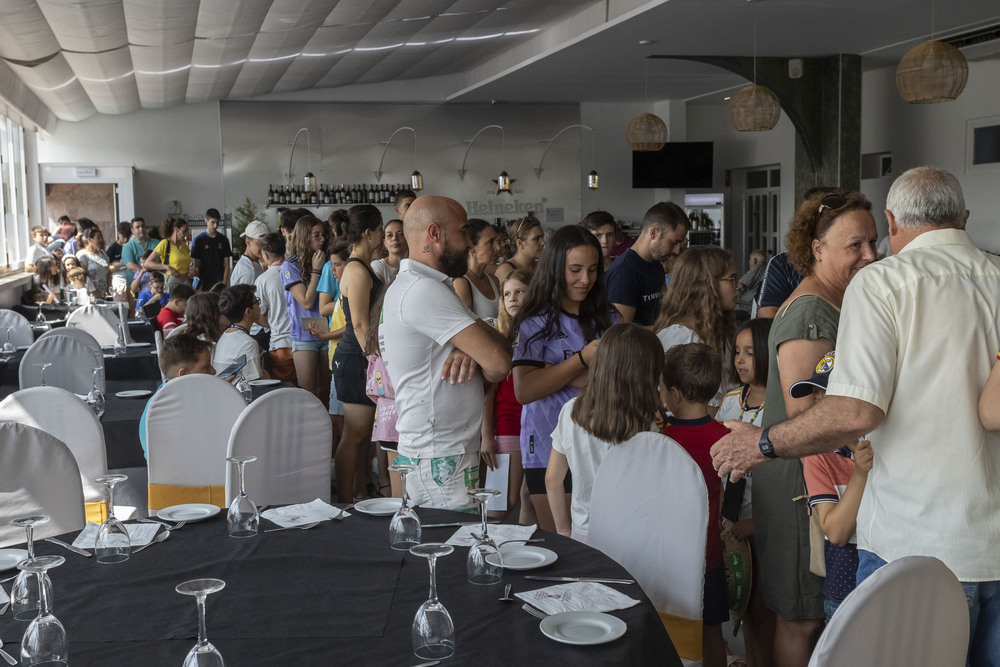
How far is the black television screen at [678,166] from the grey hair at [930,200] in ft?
48.3

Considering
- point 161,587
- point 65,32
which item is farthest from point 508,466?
point 65,32

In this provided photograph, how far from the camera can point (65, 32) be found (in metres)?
7.90

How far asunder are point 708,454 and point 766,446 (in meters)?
0.73

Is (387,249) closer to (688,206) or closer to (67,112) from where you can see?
(67,112)

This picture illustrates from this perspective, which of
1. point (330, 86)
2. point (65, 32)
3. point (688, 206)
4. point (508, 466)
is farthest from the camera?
point (688, 206)

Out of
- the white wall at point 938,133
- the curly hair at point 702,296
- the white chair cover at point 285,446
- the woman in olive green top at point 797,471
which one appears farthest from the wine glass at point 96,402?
the white wall at point 938,133

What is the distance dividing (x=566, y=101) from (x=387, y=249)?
472 inches

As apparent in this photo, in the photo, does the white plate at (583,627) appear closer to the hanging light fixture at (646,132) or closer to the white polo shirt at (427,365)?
the white polo shirt at (427,365)

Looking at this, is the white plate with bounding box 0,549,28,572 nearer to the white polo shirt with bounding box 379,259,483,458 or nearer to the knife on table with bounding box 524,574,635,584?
the white polo shirt with bounding box 379,259,483,458

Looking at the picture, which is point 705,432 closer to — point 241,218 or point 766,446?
point 766,446

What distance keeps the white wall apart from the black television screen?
11.2ft

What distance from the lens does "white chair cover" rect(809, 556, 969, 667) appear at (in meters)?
1.65

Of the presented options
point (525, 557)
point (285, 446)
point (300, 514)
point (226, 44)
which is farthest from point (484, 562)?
point (226, 44)

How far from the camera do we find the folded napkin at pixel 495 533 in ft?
8.66
